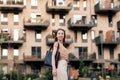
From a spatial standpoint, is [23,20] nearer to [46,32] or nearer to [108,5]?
[46,32]

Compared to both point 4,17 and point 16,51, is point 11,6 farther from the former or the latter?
point 16,51

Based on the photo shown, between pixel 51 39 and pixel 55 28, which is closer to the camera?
pixel 51 39

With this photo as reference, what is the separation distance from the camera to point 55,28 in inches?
2019

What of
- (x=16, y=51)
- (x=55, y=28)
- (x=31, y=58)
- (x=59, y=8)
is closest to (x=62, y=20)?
(x=55, y=28)

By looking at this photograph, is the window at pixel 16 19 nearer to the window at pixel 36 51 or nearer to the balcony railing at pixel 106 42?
the window at pixel 36 51

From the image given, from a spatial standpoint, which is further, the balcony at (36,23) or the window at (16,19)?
the window at (16,19)

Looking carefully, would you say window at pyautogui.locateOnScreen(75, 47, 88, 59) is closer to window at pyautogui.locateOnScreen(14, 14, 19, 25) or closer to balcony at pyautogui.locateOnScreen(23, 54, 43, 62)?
balcony at pyautogui.locateOnScreen(23, 54, 43, 62)

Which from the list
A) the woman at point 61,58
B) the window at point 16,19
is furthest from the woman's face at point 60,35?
the window at point 16,19

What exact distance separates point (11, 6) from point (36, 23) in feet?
11.1

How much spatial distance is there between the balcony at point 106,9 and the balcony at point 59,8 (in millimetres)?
3306

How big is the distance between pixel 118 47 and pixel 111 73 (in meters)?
8.39

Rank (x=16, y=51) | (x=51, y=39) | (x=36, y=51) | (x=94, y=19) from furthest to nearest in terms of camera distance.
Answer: (x=94, y=19)
(x=36, y=51)
(x=16, y=51)
(x=51, y=39)

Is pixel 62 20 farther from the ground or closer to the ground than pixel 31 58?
farther from the ground

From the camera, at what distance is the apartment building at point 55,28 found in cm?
4928
